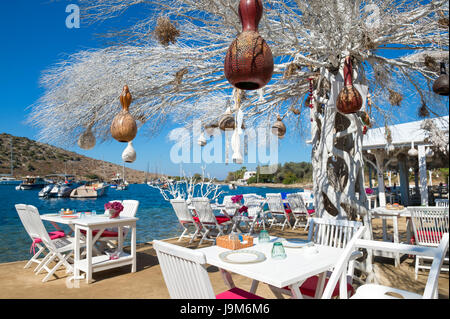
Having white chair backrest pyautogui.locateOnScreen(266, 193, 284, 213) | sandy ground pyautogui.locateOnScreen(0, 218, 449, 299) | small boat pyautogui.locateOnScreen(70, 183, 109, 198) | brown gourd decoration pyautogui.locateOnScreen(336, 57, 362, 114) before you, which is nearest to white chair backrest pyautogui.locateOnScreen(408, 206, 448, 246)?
sandy ground pyautogui.locateOnScreen(0, 218, 449, 299)

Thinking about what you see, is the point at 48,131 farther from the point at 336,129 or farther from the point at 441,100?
the point at 441,100

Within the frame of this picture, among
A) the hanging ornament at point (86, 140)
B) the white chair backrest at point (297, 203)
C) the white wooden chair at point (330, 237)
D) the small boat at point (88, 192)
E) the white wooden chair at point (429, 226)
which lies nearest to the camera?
the white wooden chair at point (330, 237)

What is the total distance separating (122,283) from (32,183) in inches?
2111

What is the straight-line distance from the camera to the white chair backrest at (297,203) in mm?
7943

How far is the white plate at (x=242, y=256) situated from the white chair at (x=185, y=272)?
0.40 metres

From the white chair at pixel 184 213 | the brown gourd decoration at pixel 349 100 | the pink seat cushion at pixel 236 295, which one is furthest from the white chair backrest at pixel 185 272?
the white chair at pixel 184 213

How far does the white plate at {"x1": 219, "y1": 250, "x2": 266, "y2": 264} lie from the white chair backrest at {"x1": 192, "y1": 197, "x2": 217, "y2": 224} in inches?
144

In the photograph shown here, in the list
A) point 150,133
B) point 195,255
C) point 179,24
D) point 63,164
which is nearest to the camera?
point 195,255

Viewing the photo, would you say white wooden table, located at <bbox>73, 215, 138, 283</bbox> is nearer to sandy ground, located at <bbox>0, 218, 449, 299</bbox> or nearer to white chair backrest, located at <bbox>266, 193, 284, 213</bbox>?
sandy ground, located at <bbox>0, 218, 449, 299</bbox>

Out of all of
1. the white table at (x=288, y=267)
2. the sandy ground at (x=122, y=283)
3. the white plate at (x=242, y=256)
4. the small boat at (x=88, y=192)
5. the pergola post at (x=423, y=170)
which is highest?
the pergola post at (x=423, y=170)

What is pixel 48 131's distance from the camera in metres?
4.15

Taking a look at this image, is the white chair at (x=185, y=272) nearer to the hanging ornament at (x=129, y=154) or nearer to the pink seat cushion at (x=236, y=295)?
the pink seat cushion at (x=236, y=295)
